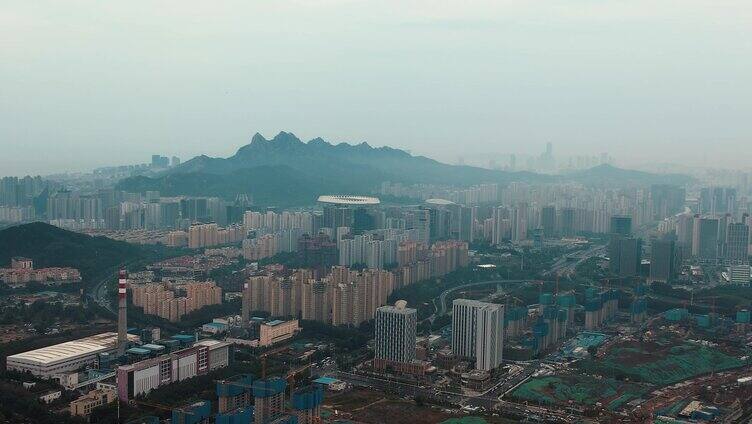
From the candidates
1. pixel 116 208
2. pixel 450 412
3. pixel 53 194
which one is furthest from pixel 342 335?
pixel 53 194

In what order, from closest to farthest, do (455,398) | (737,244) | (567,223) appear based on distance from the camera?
1. (455,398)
2. (737,244)
3. (567,223)

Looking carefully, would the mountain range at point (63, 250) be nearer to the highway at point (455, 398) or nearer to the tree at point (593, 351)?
the highway at point (455, 398)

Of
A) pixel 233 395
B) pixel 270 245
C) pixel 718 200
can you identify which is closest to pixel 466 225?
pixel 270 245

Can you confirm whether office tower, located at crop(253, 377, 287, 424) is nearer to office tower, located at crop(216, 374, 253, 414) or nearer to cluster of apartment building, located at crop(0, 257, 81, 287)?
office tower, located at crop(216, 374, 253, 414)

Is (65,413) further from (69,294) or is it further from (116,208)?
(116,208)

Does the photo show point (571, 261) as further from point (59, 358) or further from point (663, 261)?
point (59, 358)

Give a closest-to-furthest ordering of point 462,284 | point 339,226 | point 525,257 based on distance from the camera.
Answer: point 462,284 → point 525,257 → point 339,226

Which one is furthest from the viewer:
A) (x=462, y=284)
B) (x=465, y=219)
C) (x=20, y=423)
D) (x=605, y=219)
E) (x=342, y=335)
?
(x=605, y=219)

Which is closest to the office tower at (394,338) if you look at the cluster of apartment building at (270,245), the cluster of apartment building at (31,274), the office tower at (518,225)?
the cluster of apartment building at (31,274)
